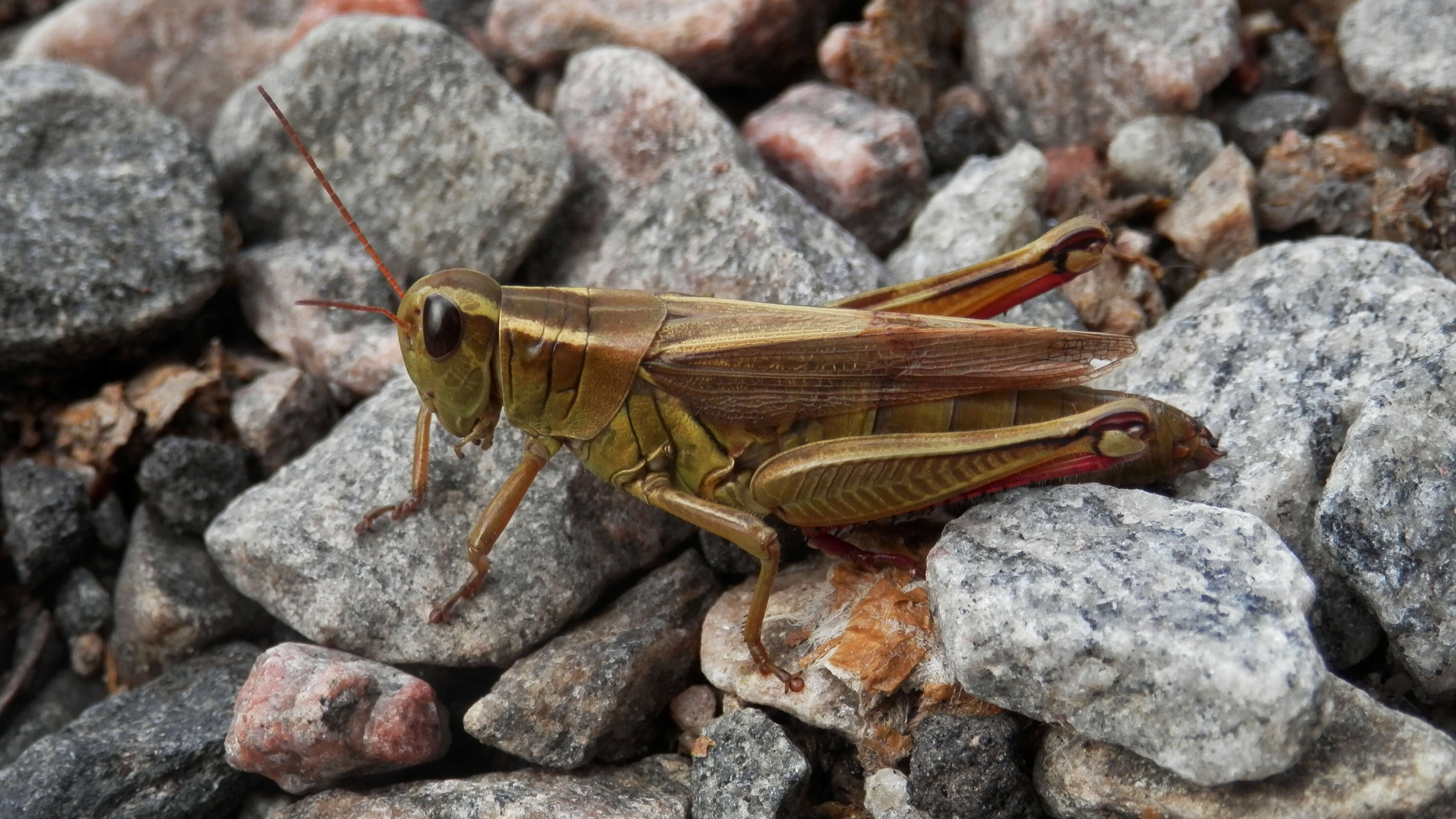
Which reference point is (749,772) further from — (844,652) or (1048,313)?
(1048,313)

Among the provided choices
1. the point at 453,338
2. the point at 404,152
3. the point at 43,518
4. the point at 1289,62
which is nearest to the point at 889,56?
the point at 1289,62

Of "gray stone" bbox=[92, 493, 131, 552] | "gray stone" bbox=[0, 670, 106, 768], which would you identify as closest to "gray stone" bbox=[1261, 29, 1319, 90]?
"gray stone" bbox=[92, 493, 131, 552]

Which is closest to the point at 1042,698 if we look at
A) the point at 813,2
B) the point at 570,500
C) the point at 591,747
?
the point at 591,747

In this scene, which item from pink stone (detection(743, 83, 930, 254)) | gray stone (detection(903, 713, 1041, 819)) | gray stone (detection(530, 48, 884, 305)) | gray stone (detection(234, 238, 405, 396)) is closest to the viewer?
gray stone (detection(903, 713, 1041, 819))

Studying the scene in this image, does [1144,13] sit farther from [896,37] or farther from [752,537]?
[752,537]

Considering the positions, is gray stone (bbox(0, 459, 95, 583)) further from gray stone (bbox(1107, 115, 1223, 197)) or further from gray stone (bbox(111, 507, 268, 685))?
gray stone (bbox(1107, 115, 1223, 197))

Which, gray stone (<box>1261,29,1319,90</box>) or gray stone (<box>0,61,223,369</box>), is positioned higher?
gray stone (<box>0,61,223,369</box>)

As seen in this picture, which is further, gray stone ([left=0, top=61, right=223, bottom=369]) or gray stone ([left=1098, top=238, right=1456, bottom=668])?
gray stone ([left=0, top=61, right=223, bottom=369])
